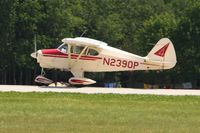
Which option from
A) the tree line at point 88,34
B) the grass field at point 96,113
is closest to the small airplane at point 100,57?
the grass field at point 96,113

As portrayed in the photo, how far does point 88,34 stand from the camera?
69812 mm

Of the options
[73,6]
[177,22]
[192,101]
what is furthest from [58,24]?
[192,101]

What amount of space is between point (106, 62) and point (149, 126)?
63.3 ft

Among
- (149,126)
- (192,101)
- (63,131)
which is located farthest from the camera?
(192,101)

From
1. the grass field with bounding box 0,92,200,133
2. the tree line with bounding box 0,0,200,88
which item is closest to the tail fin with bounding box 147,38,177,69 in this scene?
the grass field with bounding box 0,92,200,133

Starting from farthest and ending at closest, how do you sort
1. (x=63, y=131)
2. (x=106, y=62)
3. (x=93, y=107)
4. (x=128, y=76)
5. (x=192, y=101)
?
(x=128, y=76), (x=106, y=62), (x=192, y=101), (x=93, y=107), (x=63, y=131)

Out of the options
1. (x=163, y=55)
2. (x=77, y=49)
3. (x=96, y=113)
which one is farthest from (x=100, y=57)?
(x=96, y=113)

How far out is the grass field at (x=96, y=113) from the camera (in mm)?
14765

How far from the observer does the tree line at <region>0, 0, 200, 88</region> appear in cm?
6228

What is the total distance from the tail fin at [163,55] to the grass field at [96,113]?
9.22m

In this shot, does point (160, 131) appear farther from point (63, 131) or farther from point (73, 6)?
point (73, 6)

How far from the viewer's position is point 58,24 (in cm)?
6569

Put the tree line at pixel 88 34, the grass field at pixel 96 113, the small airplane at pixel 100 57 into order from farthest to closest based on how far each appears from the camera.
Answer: the tree line at pixel 88 34 → the small airplane at pixel 100 57 → the grass field at pixel 96 113

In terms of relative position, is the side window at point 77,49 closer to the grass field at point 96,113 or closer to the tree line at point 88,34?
the grass field at point 96,113
